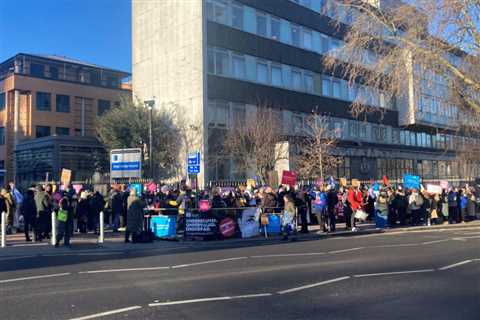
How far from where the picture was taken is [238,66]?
34438 millimetres

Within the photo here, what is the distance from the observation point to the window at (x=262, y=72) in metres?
35.8

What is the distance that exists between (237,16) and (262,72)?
14.0 feet

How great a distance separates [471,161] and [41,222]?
31068 millimetres

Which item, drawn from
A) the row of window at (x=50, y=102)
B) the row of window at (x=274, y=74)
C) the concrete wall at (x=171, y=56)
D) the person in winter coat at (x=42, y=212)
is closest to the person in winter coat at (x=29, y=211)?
the person in winter coat at (x=42, y=212)

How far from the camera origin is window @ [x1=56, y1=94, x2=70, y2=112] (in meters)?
51.1

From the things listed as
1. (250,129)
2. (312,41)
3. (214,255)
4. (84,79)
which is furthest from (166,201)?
(84,79)

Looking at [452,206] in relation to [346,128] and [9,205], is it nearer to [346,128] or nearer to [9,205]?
[346,128]

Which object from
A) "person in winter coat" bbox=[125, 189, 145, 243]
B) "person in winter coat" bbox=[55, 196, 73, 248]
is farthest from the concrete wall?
"person in winter coat" bbox=[55, 196, 73, 248]

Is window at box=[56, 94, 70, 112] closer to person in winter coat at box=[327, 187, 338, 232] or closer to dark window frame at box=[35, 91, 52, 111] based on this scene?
dark window frame at box=[35, 91, 52, 111]

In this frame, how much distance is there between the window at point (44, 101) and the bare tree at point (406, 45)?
120 feet

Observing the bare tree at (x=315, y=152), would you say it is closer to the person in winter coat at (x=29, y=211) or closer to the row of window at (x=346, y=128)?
the row of window at (x=346, y=128)

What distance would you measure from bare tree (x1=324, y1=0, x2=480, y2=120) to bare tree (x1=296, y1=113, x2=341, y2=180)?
1116 centimetres

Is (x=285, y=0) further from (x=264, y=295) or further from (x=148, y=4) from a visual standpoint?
(x=264, y=295)

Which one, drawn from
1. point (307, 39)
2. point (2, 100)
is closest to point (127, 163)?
point (307, 39)
